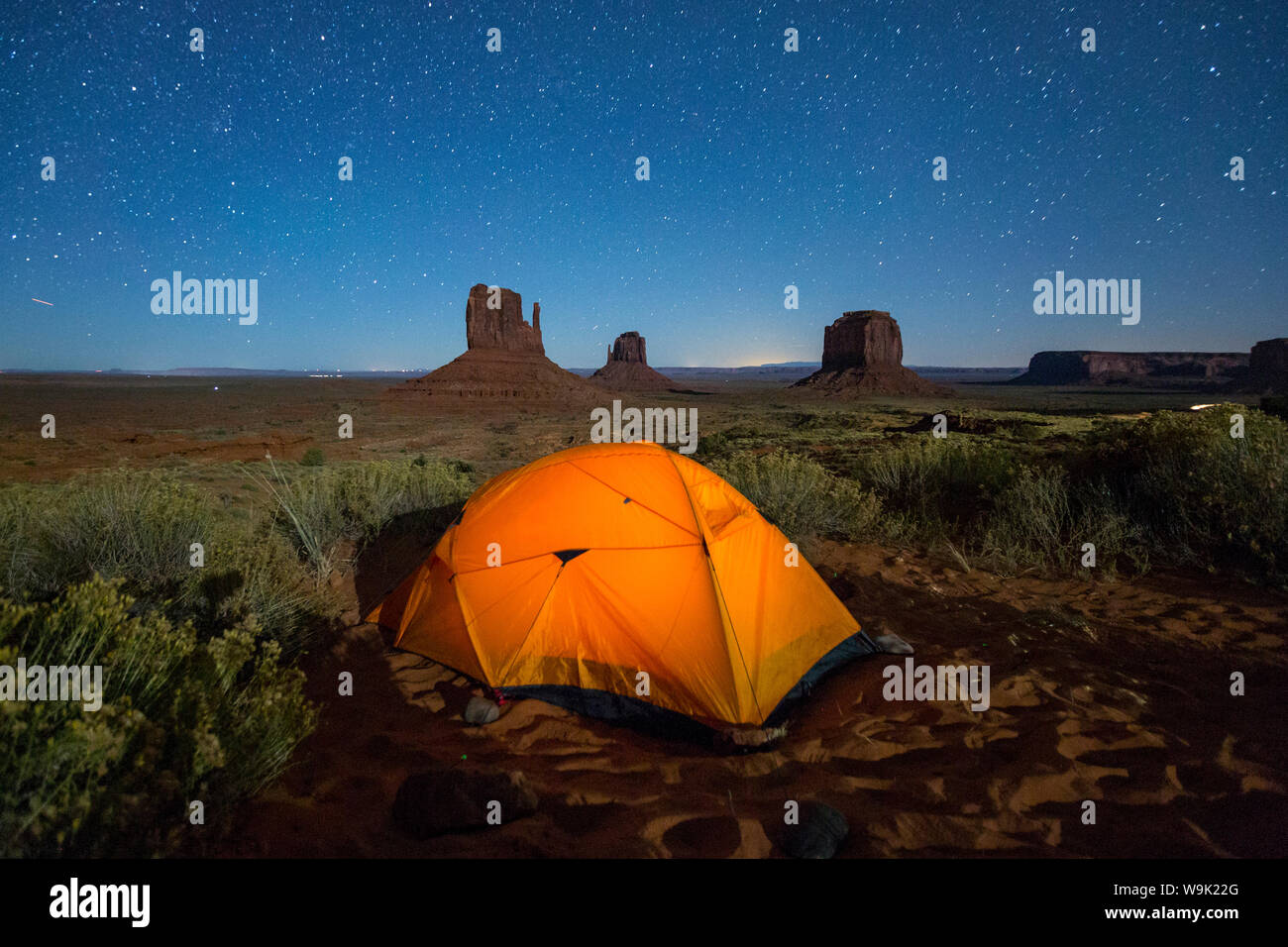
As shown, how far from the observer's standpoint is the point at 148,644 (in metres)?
2.71

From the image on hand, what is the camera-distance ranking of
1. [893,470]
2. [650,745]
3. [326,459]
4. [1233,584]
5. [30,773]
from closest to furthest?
1. [30,773]
2. [650,745]
3. [1233,584]
4. [893,470]
5. [326,459]

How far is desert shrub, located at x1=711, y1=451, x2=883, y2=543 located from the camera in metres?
7.34

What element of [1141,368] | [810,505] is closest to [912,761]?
[810,505]

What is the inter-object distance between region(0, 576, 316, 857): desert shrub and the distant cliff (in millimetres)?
135929

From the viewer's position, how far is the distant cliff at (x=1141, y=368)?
104 meters

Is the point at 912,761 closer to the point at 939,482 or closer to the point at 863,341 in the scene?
the point at 939,482

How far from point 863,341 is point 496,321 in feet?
189

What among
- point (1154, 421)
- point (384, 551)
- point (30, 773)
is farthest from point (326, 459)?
point (1154, 421)

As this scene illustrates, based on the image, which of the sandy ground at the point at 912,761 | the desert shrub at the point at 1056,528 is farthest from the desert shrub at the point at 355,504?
the desert shrub at the point at 1056,528

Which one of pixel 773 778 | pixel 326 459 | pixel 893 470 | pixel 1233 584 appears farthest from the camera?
pixel 326 459

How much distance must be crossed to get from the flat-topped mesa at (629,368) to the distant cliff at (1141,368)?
84632 mm

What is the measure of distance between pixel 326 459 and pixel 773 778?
20347mm

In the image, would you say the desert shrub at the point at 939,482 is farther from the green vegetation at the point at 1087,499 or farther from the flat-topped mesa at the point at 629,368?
the flat-topped mesa at the point at 629,368
